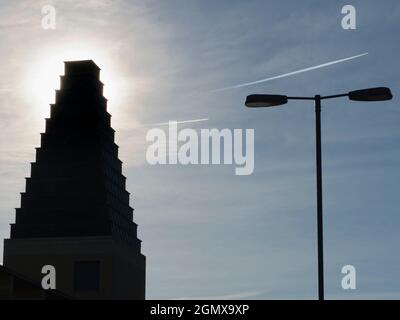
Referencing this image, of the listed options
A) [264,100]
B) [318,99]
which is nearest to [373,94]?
[318,99]

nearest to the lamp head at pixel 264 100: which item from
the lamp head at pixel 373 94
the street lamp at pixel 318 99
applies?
the street lamp at pixel 318 99

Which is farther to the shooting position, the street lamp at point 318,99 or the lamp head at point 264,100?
the lamp head at point 264,100

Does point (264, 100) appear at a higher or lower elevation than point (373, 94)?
lower

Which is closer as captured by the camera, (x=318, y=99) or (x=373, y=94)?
(x=373, y=94)

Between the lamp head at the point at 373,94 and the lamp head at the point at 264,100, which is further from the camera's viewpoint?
the lamp head at the point at 264,100

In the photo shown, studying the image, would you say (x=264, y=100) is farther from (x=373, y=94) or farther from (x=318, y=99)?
(x=373, y=94)

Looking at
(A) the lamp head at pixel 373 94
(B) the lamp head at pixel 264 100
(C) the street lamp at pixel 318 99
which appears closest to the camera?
(C) the street lamp at pixel 318 99

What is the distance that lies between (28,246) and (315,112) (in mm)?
171048

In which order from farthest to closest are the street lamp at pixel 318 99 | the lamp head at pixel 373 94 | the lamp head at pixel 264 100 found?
the lamp head at pixel 264 100 → the lamp head at pixel 373 94 → the street lamp at pixel 318 99

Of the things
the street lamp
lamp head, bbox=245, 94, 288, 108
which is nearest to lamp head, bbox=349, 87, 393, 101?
the street lamp

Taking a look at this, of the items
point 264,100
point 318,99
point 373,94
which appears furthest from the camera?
point 318,99

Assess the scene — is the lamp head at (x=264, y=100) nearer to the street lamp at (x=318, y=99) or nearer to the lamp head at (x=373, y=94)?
the street lamp at (x=318, y=99)
